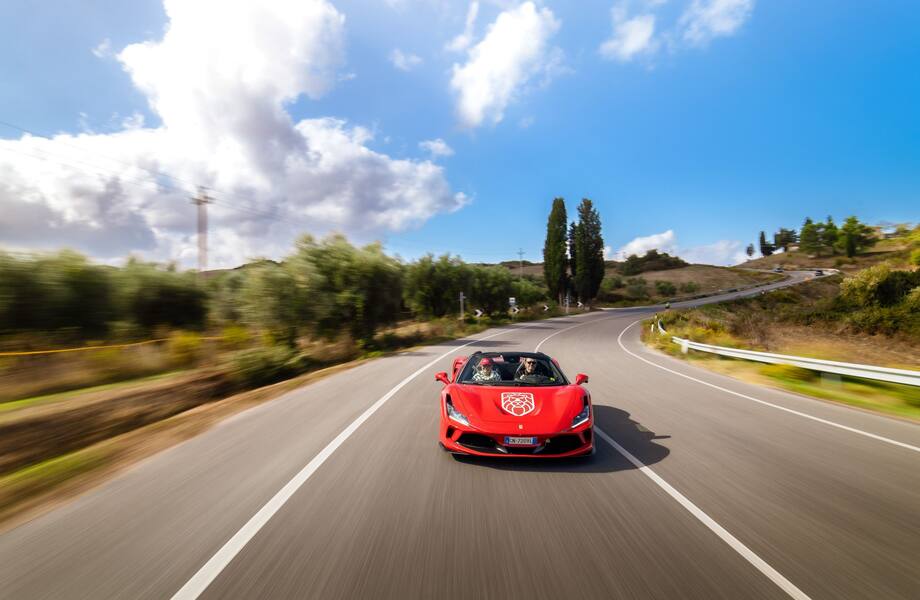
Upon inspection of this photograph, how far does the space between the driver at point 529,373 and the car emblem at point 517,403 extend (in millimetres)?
605

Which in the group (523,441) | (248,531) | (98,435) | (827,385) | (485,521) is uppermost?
(523,441)

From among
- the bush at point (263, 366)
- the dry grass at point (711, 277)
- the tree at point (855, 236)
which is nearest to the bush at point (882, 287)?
the bush at point (263, 366)

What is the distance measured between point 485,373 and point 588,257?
61.4 m

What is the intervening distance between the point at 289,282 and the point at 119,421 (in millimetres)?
11369

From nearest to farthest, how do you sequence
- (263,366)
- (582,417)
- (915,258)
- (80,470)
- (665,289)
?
1. (582,417)
2. (80,470)
3. (263,366)
4. (915,258)
5. (665,289)

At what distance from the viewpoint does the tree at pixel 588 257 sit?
6356cm

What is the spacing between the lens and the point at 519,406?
4.93 meters

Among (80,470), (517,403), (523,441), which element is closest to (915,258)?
(517,403)

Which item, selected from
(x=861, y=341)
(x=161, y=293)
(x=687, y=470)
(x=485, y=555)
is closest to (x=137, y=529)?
(x=485, y=555)

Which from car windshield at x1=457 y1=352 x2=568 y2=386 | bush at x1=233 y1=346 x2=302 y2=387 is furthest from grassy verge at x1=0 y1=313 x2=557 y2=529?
car windshield at x1=457 y1=352 x2=568 y2=386

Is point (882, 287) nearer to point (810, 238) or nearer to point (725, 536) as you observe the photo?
point (725, 536)

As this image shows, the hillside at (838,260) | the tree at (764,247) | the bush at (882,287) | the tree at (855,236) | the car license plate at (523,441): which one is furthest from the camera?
the tree at (764,247)

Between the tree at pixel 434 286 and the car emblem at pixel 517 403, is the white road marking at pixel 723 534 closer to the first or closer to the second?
the car emblem at pixel 517 403

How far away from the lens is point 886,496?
4078 millimetres
